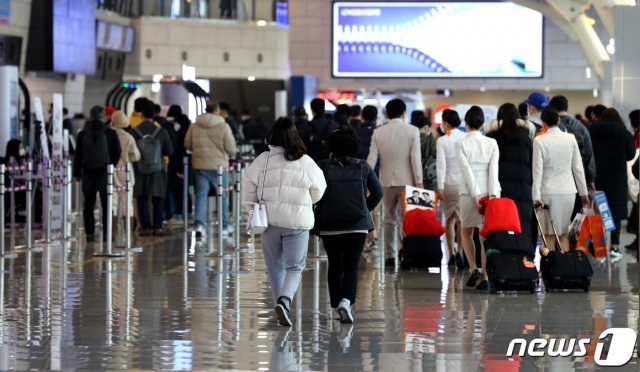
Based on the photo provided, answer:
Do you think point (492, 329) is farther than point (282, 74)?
No

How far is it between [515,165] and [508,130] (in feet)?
1.18

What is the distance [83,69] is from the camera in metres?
32.3

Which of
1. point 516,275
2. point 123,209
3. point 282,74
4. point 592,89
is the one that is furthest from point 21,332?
point 592,89

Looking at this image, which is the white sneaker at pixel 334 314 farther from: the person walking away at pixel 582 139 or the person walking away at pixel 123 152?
the person walking away at pixel 123 152

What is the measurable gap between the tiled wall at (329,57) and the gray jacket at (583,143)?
3387 centimetres

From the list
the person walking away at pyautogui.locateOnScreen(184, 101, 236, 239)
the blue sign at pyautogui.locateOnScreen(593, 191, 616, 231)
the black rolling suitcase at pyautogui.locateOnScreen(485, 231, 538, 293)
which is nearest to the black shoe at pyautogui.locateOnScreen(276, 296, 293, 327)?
the black rolling suitcase at pyautogui.locateOnScreen(485, 231, 538, 293)

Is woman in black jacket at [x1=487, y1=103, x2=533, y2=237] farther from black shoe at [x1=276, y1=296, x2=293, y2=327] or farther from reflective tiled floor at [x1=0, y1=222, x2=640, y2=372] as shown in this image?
black shoe at [x1=276, y1=296, x2=293, y2=327]

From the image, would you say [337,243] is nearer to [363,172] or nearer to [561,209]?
[363,172]

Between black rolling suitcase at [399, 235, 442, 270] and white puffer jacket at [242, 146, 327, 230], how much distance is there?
4337 mm

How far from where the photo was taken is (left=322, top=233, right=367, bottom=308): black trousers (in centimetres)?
1112

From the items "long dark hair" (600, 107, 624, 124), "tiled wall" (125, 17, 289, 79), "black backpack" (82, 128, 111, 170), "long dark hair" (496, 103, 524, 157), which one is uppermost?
"tiled wall" (125, 17, 289, 79)

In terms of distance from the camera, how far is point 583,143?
15.1m

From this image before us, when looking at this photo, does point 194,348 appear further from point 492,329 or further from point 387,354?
point 492,329

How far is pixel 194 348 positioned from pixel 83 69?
23.2 m
